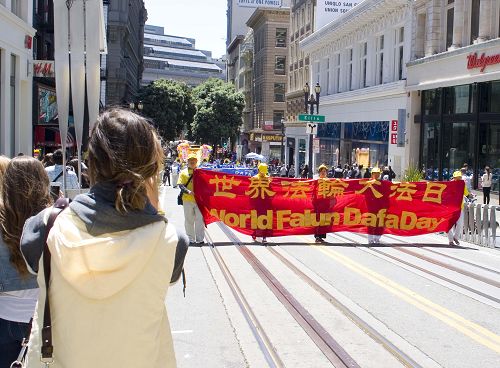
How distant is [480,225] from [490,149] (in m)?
14.5

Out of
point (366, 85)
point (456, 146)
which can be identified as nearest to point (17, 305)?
point (456, 146)

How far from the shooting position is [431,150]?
3297 centimetres

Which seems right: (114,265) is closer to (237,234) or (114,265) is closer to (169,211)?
(237,234)

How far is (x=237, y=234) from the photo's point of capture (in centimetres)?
1516

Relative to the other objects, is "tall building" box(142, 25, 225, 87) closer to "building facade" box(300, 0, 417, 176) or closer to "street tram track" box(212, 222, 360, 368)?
"building facade" box(300, 0, 417, 176)

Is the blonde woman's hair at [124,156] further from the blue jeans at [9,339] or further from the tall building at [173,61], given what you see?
the tall building at [173,61]

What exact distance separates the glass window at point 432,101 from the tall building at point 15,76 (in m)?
19.1

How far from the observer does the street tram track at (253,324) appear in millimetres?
5965

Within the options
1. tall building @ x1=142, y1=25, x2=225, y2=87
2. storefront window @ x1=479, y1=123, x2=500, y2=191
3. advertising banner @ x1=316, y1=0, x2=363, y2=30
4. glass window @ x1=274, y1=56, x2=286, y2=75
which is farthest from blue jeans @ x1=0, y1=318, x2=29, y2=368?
tall building @ x1=142, y1=25, x2=225, y2=87

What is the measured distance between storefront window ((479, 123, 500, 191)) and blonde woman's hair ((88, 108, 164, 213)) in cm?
2693

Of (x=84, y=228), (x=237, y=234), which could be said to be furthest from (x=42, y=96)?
(x=84, y=228)

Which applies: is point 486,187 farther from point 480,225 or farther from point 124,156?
point 124,156

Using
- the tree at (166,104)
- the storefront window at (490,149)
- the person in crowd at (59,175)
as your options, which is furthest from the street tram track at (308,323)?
the tree at (166,104)

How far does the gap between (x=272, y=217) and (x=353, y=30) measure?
3304 cm
